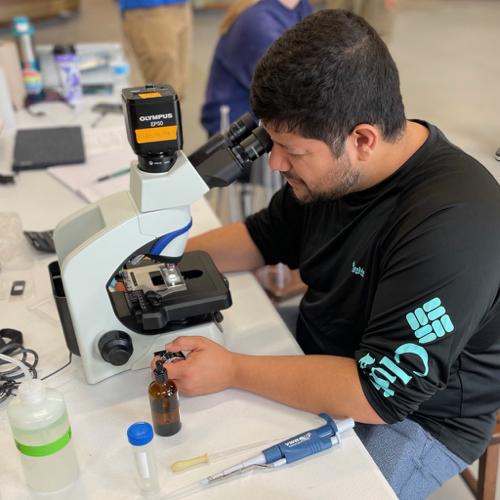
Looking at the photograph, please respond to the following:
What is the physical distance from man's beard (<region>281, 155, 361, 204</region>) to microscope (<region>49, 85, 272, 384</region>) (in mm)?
136

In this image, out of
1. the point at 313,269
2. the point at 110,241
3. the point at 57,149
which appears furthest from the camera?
the point at 57,149

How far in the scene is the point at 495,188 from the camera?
3.12ft

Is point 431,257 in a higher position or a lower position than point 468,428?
higher

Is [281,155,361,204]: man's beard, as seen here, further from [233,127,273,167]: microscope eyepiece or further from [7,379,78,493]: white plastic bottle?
[7,379,78,493]: white plastic bottle

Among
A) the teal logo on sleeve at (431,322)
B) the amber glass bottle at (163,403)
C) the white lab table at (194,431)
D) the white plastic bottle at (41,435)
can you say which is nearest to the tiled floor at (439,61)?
the teal logo on sleeve at (431,322)

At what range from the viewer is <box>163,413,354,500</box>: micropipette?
0.81m

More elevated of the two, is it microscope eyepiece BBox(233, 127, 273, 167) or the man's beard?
microscope eyepiece BBox(233, 127, 273, 167)

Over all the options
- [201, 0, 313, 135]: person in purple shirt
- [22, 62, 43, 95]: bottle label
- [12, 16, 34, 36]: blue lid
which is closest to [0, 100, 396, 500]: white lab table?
[201, 0, 313, 135]: person in purple shirt

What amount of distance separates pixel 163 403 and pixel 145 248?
0.89 ft

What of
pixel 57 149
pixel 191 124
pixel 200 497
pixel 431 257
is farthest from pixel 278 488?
pixel 191 124

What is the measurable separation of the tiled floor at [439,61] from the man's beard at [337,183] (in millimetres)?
242

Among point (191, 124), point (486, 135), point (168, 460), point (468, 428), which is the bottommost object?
point (191, 124)

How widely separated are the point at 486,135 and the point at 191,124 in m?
3.13

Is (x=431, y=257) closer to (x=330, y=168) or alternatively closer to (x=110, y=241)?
(x=330, y=168)
